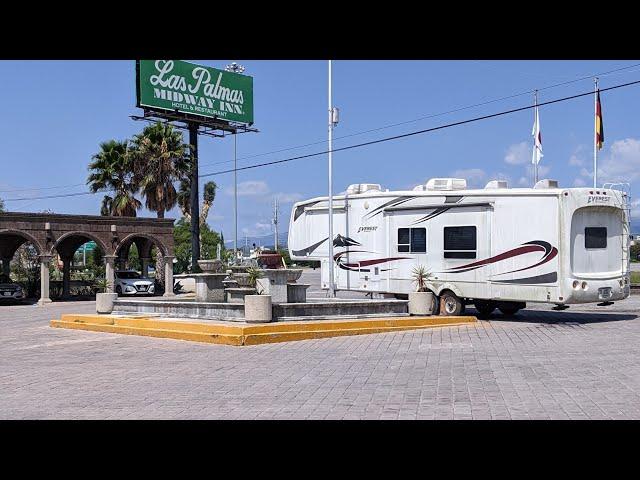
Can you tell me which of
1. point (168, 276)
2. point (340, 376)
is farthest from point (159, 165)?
point (340, 376)

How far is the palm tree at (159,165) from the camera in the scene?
40.8m

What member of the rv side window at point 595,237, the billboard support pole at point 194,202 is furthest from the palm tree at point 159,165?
the rv side window at point 595,237

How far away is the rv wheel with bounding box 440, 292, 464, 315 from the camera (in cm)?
1917

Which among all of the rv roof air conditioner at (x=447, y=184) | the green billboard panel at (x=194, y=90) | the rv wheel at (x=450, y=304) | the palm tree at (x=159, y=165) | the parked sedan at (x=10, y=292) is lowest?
the parked sedan at (x=10, y=292)

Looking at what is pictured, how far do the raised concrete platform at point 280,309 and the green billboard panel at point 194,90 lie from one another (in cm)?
2140

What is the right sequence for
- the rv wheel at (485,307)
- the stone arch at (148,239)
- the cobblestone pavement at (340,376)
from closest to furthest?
the cobblestone pavement at (340,376) → the rv wheel at (485,307) → the stone arch at (148,239)

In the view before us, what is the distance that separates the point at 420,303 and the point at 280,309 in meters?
4.12

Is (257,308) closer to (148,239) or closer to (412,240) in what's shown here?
(412,240)

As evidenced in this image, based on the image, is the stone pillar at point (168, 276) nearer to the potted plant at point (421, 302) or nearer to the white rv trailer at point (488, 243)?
the white rv trailer at point (488, 243)

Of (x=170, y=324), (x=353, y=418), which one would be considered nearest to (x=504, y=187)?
(x=170, y=324)

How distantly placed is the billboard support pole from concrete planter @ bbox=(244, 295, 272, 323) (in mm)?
22791

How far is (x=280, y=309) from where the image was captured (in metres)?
16.2

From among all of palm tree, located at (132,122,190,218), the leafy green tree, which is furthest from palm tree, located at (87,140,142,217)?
the leafy green tree
